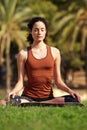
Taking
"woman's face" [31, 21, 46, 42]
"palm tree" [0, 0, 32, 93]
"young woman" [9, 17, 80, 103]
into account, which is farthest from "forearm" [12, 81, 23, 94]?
"palm tree" [0, 0, 32, 93]

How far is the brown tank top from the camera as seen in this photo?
7.82 m

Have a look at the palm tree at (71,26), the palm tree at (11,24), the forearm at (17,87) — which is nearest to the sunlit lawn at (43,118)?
the forearm at (17,87)

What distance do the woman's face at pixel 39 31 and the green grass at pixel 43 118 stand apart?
1.27m

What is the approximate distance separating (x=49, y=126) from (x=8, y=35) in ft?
114

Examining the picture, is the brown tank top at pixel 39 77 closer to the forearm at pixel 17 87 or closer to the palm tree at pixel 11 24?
the forearm at pixel 17 87

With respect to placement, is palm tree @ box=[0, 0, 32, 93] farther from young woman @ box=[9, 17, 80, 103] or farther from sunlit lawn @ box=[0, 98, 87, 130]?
sunlit lawn @ box=[0, 98, 87, 130]

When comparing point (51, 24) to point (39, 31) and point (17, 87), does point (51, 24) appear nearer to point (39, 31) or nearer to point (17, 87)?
point (39, 31)

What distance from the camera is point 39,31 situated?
26.1 ft

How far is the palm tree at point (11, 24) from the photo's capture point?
131 ft

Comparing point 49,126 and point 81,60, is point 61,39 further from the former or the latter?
point 49,126

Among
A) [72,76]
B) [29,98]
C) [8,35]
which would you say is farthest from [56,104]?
[72,76]

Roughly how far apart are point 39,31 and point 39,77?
2.29ft

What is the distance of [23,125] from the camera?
5617 mm

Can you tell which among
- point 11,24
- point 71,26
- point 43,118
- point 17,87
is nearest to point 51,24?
point 71,26
